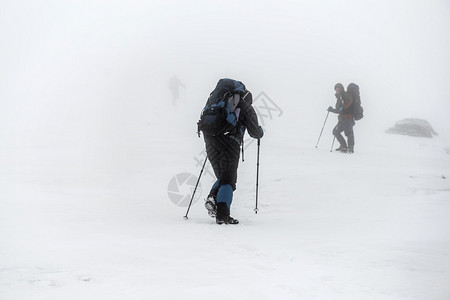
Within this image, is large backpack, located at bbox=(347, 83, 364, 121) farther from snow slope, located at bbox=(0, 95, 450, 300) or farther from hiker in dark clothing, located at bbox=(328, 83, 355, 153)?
snow slope, located at bbox=(0, 95, 450, 300)

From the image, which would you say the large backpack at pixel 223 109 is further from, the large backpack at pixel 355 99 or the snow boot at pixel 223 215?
the large backpack at pixel 355 99

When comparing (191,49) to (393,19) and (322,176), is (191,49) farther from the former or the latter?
(393,19)

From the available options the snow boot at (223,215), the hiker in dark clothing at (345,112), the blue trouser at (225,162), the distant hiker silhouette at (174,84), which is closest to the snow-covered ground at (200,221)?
the snow boot at (223,215)

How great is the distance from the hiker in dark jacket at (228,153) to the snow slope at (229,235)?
14.8 inches

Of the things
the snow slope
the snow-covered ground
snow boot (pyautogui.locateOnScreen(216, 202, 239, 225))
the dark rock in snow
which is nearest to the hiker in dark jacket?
snow boot (pyautogui.locateOnScreen(216, 202, 239, 225))

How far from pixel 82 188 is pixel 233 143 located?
3529mm

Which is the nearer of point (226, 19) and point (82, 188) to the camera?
point (82, 188)

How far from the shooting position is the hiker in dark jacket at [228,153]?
503cm

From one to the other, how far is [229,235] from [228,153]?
3.91 feet

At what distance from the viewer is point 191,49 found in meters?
55.6

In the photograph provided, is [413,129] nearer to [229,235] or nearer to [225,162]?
[225,162]

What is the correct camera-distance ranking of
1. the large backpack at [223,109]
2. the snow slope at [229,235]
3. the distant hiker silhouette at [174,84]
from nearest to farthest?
the snow slope at [229,235] → the large backpack at [223,109] → the distant hiker silhouette at [174,84]

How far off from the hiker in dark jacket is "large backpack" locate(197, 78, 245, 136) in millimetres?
91

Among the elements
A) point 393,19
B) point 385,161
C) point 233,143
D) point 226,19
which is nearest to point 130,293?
point 233,143
